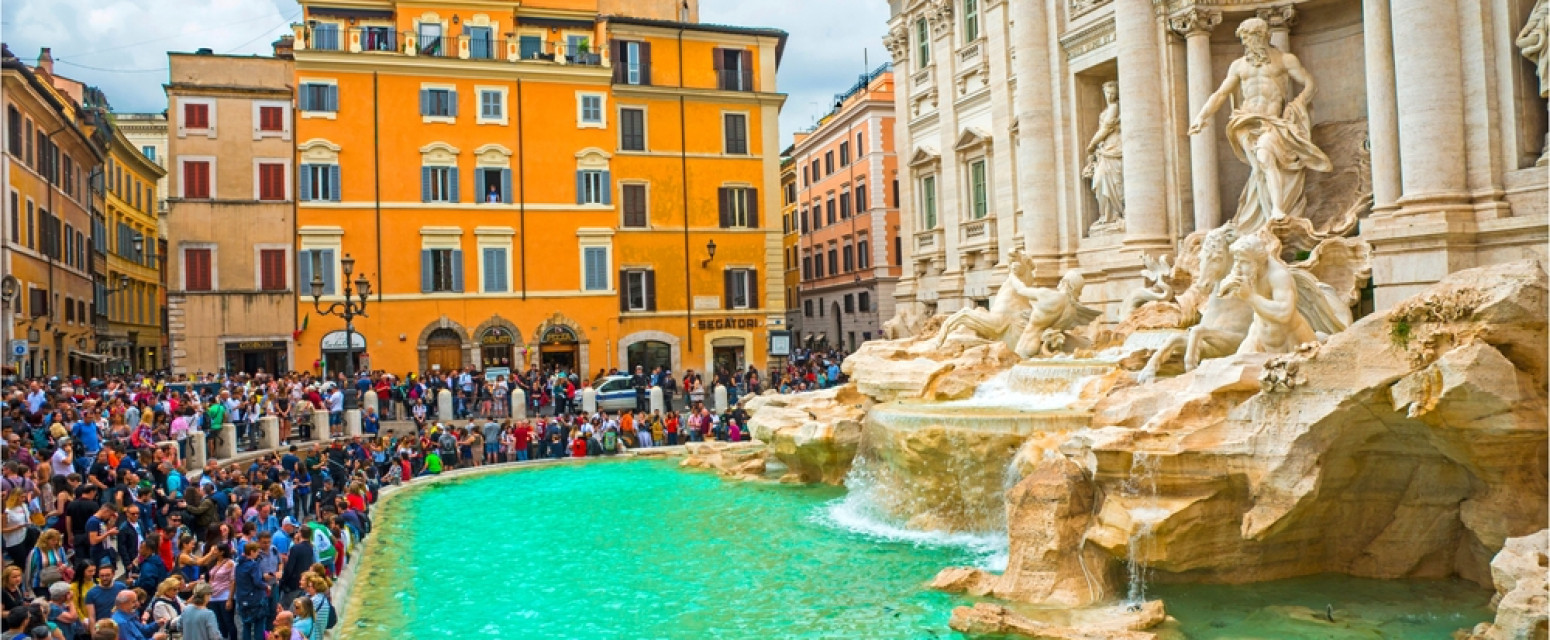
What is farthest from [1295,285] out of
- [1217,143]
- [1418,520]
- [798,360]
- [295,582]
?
[798,360]

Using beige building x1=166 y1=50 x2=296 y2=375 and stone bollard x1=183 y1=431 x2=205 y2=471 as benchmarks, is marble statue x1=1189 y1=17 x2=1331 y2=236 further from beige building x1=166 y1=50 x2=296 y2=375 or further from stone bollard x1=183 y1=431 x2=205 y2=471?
beige building x1=166 y1=50 x2=296 y2=375

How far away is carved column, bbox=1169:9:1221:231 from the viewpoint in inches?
723

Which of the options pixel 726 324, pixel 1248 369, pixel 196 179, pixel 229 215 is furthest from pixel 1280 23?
pixel 196 179

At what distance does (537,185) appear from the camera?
34094 mm

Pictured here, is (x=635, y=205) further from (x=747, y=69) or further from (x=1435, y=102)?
(x=1435, y=102)

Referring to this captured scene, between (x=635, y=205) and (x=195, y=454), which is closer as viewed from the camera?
(x=195, y=454)

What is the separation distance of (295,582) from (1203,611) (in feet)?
26.4

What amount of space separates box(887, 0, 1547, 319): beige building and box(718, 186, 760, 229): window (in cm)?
897

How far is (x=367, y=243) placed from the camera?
32594mm

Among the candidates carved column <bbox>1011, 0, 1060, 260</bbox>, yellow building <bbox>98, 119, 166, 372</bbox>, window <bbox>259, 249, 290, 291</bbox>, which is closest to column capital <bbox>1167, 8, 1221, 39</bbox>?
carved column <bbox>1011, 0, 1060, 260</bbox>

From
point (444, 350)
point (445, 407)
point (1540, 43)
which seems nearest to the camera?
point (1540, 43)

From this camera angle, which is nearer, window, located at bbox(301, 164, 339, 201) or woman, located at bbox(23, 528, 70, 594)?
woman, located at bbox(23, 528, 70, 594)

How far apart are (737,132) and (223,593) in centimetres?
2925

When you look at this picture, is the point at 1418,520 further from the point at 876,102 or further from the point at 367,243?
A: the point at 876,102
